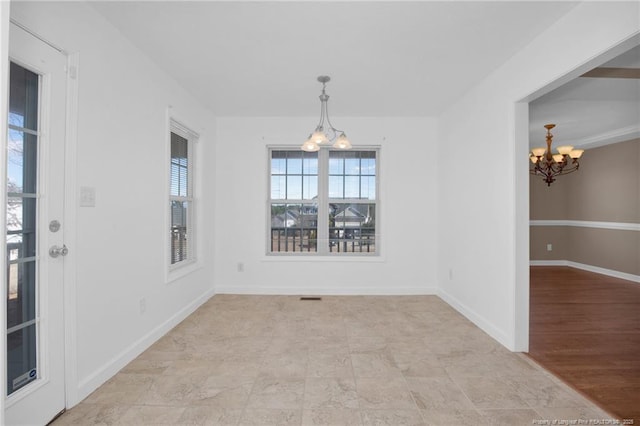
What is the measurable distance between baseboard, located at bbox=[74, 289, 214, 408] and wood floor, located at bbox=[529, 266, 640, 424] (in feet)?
10.7

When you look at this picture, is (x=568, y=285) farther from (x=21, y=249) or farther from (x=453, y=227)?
(x=21, y=249)

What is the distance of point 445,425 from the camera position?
175 centimetres

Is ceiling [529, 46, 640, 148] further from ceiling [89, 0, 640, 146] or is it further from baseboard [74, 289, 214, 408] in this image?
baseboard [74, 289, 214, 408]

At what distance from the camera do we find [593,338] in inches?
115

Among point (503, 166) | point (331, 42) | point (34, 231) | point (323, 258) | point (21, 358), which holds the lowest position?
point (21, 358)

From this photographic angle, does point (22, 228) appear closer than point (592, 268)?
Yes

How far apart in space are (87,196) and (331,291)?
3.20m

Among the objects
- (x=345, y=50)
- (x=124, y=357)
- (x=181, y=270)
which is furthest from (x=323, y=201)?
(x=124, y=357)

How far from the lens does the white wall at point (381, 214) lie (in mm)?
4438

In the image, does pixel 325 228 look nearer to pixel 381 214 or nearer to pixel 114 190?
pixel 381 214

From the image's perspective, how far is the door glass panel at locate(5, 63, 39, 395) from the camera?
5.20ft

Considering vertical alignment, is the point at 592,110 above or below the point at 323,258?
above

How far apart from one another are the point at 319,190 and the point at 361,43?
2.39 metres

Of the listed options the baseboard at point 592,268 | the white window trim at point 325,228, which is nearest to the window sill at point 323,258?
the white window trim at point 325,228
